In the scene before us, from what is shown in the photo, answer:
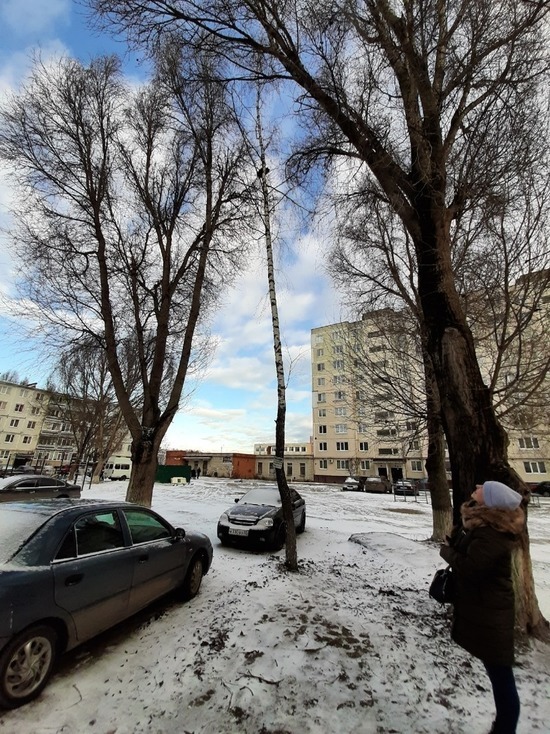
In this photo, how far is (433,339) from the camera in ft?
15.1

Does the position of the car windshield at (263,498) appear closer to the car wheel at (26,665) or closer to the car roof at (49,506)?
the car roof at (49,506)

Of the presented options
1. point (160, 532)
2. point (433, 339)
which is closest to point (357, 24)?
point (433, 339)

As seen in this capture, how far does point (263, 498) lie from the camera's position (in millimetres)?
9430

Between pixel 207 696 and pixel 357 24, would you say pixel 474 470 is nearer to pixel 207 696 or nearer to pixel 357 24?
pixel 207 696

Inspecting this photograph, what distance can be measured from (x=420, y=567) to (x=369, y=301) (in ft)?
22.2

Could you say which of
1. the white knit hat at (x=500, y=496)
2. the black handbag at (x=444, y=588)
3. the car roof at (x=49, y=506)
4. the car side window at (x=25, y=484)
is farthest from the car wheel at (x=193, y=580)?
the car side window at (x=25, y=484)

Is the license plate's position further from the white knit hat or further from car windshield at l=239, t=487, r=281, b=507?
the white knit hat

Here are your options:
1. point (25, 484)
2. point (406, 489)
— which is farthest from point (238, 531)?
point (406, 489)

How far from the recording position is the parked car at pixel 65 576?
8.19 ft

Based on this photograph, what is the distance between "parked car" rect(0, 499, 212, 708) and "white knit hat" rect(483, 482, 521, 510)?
347cm

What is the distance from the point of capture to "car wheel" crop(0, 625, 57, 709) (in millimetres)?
2408

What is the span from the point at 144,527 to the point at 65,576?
4.64 ft

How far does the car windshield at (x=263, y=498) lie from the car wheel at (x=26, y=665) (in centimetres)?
650

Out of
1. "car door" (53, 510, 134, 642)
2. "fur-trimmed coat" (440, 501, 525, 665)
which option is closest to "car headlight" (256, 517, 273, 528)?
"car door" (53, 510, 134, 642)
